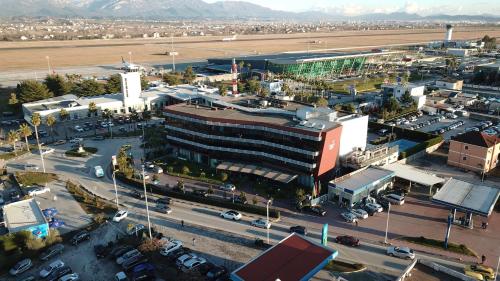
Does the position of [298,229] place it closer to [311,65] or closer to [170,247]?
[170,247]

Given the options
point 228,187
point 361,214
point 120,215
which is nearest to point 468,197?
point 361,214

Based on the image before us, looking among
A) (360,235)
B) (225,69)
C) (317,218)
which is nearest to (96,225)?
(317,218)

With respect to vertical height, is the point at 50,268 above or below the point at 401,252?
below

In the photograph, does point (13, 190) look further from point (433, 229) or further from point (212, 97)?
point (433, 229)

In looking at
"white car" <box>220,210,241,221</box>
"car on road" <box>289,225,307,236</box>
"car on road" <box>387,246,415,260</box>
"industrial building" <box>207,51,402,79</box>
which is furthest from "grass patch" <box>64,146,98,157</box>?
"industrial building" <box>207,51,402,79</box>

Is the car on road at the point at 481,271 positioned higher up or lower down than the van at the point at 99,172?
lower down

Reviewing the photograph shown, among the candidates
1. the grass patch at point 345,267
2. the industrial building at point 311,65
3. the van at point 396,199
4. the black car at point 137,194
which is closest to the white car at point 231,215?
the black car at point 137,194

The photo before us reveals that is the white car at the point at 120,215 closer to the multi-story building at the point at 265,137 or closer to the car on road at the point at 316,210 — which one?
the multi-story building at the point at 265,137
